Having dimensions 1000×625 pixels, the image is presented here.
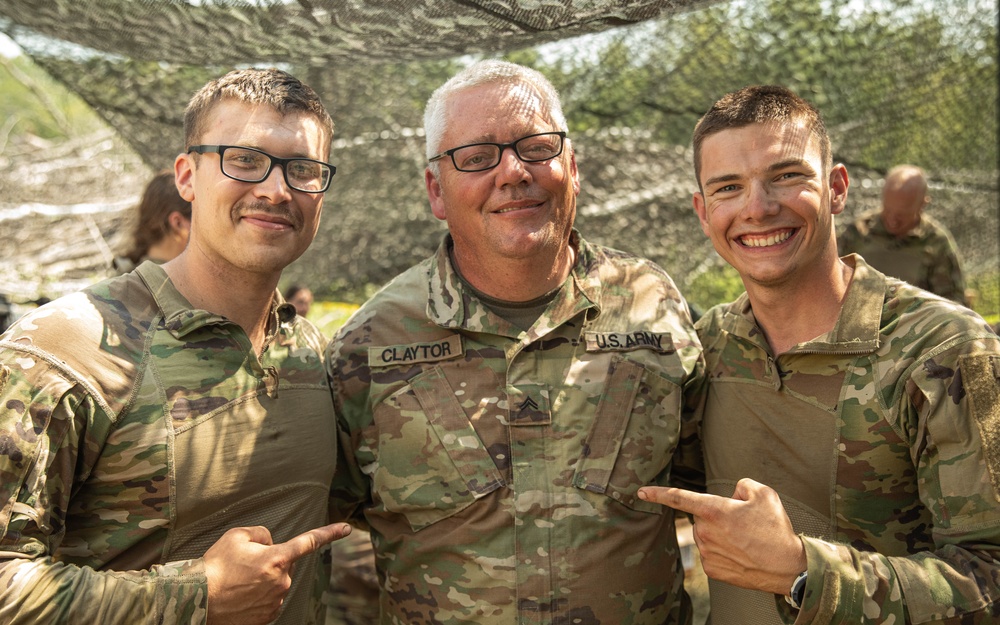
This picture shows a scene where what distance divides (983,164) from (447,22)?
250 inches

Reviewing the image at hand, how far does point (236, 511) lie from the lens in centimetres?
258

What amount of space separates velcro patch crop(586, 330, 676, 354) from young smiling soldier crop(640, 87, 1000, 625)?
0.56 feet

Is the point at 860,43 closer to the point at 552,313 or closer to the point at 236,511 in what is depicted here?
the point at 552,313

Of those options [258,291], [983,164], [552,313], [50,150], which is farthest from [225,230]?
[50,150]

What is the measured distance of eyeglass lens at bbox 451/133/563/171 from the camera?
3.00 meters

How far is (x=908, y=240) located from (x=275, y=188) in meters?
6.14

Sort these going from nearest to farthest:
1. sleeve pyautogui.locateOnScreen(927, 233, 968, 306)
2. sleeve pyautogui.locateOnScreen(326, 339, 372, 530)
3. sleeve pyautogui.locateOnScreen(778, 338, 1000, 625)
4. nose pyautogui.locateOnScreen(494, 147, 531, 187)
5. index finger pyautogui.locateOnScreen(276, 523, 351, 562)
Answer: sleeve pyautogui.locateOnScreen(778, 338, 1000, 625), index finger pyautogui.locateOnScreen(276, 523, 351, 562), nose pyautogui.locateOnScreen(494, 147, 531, 187), sleeve pyautogui.locateOnScreen(326, 339, 372, 530), sleeve pyautogui.locateOnScreen(927, 233, 968, 306)

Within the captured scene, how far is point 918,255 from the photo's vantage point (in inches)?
286

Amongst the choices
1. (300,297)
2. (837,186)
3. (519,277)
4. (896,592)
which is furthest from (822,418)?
(300,297)

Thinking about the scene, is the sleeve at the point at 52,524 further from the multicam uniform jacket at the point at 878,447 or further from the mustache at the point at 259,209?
the multicam uniform jacket at the point at 878,447

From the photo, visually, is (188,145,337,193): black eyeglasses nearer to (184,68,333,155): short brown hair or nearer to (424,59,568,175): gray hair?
(184,68,333,155): short brown hair

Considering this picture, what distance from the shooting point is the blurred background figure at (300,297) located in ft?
22.8

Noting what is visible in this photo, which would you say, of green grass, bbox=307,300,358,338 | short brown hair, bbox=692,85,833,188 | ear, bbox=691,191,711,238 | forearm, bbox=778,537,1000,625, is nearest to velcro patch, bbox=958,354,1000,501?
forearm, bbox=778,537,1000,625

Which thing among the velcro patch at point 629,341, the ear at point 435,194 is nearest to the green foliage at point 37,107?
the ear at point 435,194
